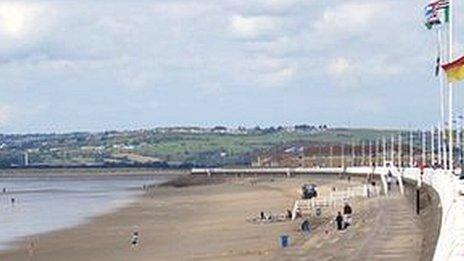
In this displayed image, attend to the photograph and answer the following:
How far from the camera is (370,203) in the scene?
65.1m

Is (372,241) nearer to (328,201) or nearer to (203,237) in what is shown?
(203,237)

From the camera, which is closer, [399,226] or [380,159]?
[399,226]

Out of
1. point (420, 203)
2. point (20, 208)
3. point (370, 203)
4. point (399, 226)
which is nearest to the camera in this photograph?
point (399, 226)

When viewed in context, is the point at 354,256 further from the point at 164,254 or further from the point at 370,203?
the point at 370,203

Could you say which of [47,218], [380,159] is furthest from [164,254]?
[380,159]

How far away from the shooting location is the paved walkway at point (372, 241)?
3662cm

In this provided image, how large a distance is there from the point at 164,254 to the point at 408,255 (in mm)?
15482

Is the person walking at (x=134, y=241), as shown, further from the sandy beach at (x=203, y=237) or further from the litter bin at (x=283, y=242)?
the litter bin at (x=283, y=242)

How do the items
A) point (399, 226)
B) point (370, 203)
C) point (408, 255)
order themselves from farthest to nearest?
point (370, 203), point (399, 226), point (408, 255)

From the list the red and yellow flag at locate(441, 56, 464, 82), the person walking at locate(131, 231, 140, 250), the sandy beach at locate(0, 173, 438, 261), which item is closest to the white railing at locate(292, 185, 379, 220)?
the sandy beach at locate(0, 173, 438, 261)

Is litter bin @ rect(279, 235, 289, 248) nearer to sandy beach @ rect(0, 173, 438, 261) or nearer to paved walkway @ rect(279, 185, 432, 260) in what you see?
sandy beach @ rect(0, 173, 438, 261)

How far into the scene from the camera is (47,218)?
273 ft

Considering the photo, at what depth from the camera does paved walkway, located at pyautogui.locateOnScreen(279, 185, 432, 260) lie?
36.6 metres

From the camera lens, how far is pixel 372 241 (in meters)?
41.0
